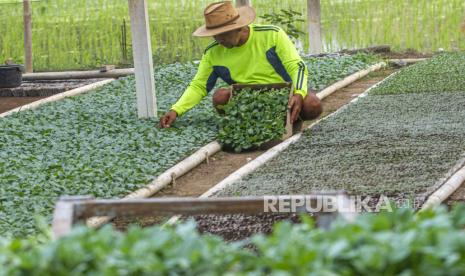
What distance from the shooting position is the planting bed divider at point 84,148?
276 inches

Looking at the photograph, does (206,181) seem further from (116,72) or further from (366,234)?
(116,72)

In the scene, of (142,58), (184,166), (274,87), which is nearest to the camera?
(184,166)

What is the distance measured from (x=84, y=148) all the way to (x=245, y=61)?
1.83 m

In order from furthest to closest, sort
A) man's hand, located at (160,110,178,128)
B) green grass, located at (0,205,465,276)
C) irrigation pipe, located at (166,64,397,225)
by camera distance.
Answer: man's hand, located at (160,110,178,128), irrigation pipe, located at (166,64,397,225), green grass, located at (0,205,465,276)

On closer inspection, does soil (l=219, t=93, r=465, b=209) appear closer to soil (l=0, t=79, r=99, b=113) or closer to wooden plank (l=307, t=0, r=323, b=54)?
soil (l=0, t=79, r=99, b=113)

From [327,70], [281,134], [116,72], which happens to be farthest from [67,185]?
[116,72]

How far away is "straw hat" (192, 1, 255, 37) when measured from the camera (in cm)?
936

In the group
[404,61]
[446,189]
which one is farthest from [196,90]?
[404,61]

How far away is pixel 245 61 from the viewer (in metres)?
9.66

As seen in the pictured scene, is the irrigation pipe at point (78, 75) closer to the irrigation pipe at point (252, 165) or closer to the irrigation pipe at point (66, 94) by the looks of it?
the irrigation pipe at point (66, 94)

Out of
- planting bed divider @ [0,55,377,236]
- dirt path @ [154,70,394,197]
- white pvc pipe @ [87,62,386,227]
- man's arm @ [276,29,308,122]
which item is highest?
man's arm @ [276,29,308,122]

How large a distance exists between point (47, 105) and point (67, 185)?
452 centimetres

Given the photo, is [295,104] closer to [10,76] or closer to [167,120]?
[167,120]

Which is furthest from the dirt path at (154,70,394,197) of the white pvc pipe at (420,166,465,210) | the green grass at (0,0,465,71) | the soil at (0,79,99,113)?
the green grass at (0,0,465,71)
